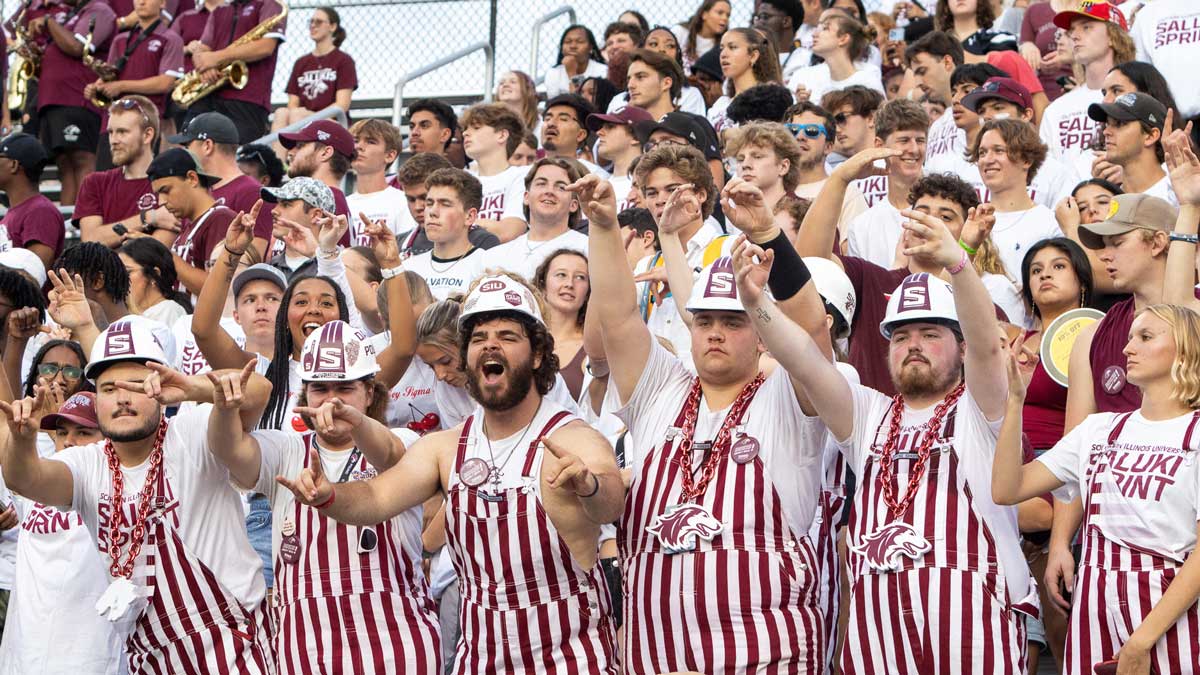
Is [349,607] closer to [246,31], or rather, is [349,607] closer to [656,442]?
[656,442]

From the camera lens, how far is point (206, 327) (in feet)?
23.8

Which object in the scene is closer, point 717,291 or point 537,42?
point 717,291

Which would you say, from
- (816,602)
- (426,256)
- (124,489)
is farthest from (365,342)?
(426,256)

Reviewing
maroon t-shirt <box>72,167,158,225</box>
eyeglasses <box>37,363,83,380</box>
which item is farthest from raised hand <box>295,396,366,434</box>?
maroon t-shirt <box>72,167,158,225</box>

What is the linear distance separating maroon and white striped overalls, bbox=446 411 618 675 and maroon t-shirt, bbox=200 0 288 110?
806 centimetres

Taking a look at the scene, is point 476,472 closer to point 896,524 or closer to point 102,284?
point 896,524

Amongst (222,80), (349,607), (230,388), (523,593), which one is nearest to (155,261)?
(230,388)

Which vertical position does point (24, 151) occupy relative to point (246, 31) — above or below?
below

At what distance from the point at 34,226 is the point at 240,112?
9.35ft

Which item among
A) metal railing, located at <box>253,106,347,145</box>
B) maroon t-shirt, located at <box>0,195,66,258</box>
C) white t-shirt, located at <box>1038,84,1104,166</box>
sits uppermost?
metal railing, located at <box>253,106,347,145</box>

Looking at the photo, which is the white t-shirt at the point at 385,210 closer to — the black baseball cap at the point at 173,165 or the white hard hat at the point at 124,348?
the black baseball cap at the point at 173,165

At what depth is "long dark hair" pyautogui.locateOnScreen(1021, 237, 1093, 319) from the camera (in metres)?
7.20

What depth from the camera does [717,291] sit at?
19.1 feet

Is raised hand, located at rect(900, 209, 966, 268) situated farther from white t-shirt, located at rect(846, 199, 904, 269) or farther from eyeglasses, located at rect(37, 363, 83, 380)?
eyeglasses, located at rect(37, 363, 83, 380)
